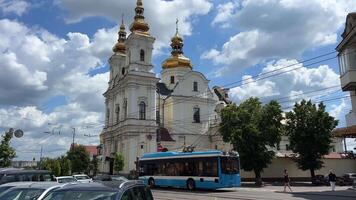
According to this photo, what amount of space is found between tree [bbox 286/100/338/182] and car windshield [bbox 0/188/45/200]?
37106 millimetres

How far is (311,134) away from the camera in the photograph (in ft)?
136

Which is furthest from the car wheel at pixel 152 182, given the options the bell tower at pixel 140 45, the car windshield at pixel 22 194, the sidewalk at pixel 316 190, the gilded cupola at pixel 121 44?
the gilded cupola at pixel 121 44

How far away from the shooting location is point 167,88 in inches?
2896

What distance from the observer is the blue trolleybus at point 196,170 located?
28.3 metres

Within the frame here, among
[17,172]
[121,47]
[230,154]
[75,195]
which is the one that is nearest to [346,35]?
[230,154]

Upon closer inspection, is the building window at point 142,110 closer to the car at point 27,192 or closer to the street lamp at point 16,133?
the street lamp at point 16,133

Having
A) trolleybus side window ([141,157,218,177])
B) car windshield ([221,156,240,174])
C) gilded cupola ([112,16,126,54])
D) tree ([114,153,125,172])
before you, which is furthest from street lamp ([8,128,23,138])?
gilded cupola ([112,16,126,54])

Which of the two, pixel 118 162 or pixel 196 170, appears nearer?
pixel 196 170

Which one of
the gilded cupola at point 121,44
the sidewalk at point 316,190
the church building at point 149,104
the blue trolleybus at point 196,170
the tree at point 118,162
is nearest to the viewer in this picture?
the sidewalk at point 316,190

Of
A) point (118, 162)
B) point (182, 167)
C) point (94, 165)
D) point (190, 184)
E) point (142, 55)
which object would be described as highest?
point (142, 55)

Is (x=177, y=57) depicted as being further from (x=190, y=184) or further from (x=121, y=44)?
(x=190, y=184)

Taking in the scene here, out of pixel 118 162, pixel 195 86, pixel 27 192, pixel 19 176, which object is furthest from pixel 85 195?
pixel 195 86

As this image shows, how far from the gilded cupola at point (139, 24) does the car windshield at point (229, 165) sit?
4060cm

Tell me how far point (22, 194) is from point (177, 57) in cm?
6811
